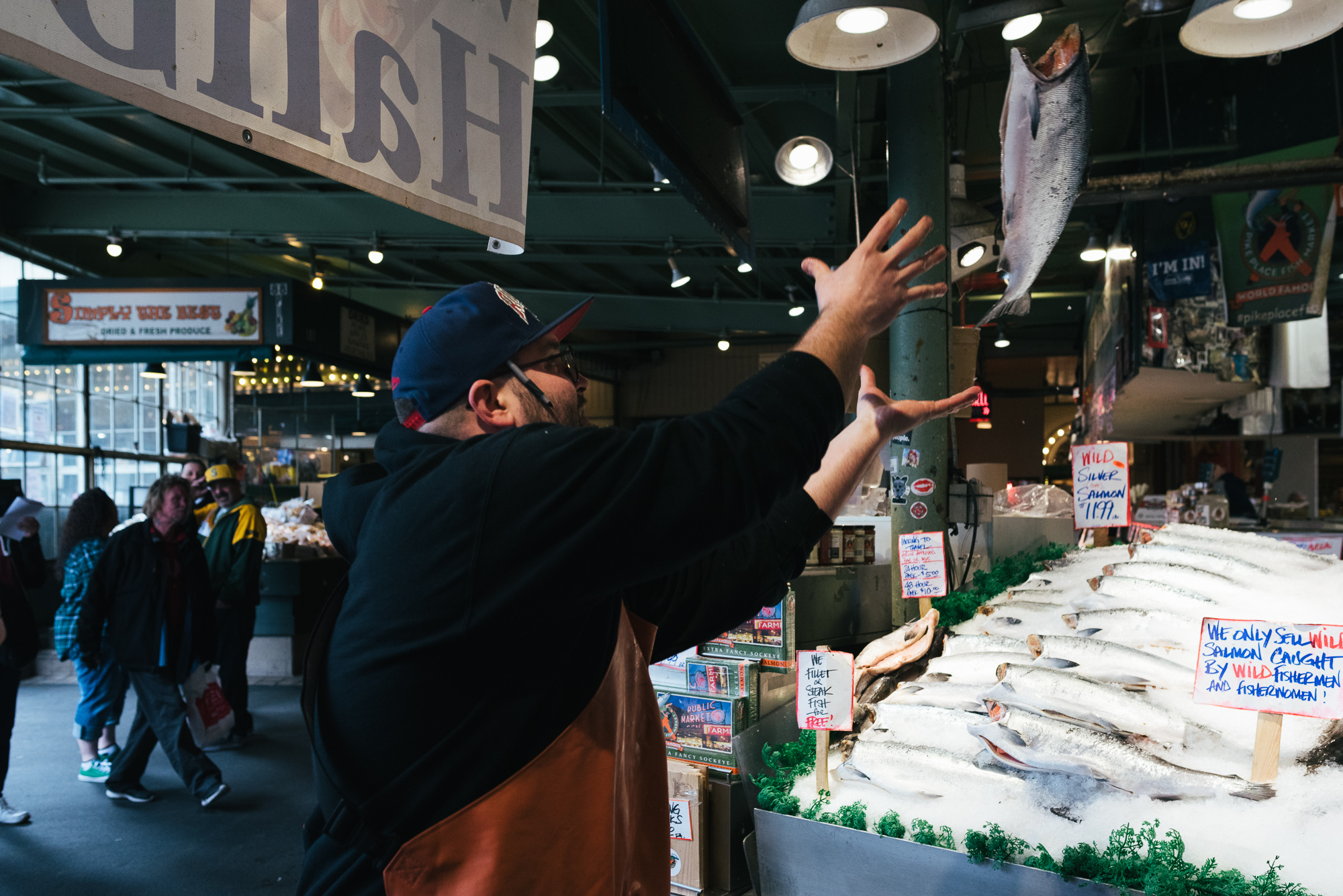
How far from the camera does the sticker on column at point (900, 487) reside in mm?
4602

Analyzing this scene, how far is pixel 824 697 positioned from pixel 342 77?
82.5 inches

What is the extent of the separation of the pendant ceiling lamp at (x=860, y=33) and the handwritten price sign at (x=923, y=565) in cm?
187

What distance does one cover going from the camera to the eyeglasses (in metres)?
1.30

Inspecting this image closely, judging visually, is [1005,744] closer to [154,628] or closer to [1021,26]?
[1021,26]

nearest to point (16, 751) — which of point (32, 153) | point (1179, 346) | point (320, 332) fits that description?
point (320, 332)

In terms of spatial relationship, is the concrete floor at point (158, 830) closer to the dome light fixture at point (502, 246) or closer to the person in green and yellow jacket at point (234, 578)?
the person in green and yellow jacket at point (234, 578)

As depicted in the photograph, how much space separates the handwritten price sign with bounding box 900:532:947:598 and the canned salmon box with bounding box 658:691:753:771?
87 centimetres

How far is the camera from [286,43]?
1313 mm

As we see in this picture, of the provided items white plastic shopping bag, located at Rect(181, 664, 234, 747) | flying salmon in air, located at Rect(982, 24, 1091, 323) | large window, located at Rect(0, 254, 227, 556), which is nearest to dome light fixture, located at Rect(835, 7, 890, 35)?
flying salmon in air, located at Rect(982, 24, 1091, 323)

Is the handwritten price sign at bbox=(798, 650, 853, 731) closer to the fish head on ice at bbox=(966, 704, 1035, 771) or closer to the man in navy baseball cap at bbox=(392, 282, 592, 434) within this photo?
the fish head on ice at bbox=(966, 704, 1035, 771)

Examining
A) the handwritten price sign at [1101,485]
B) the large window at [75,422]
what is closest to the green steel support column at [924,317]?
the handwritten price sign at [1101,485]

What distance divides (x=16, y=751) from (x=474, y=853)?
22.7 ft

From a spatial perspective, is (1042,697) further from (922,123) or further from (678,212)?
(678,212)

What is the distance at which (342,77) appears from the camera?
1.41m
